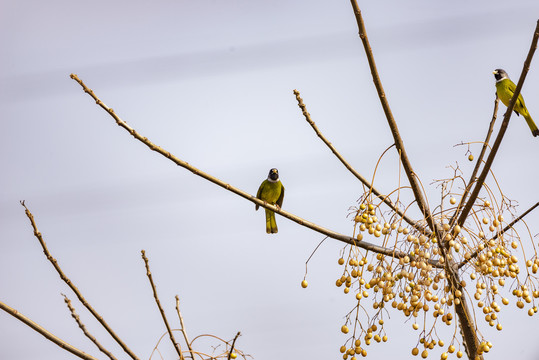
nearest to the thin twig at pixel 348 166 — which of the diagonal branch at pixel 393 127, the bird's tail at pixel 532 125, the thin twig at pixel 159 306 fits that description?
the diagonal branch at pixel 393 127

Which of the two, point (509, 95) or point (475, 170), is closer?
point (475, 170)

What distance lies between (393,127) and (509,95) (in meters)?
3.80

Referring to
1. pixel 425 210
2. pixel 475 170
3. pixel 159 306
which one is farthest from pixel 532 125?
pixel 159 306

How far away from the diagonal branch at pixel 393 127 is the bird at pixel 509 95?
204 centimetres

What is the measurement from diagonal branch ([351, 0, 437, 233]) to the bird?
204cm

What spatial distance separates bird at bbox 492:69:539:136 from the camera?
5527 mm

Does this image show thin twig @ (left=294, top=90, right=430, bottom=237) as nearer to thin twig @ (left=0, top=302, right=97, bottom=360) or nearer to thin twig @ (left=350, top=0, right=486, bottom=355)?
thin twig @ (left=350, top=0, right=486, bottom=355)

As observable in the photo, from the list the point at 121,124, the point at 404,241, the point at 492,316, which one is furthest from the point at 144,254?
the point at 492,316

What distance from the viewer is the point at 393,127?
2.81 metres

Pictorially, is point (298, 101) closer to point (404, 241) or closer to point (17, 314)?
point (404, 241)

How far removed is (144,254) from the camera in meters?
2.59

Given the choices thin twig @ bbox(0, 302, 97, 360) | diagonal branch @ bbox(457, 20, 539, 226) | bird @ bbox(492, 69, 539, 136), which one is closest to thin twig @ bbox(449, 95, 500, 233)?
diagonal branch @ bbox(457, 20, 539, 226)

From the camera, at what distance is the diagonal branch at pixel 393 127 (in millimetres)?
2535

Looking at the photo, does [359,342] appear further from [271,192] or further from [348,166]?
[271,192]
